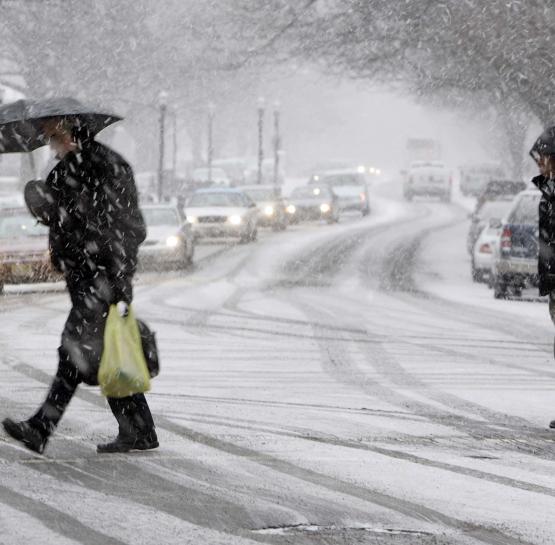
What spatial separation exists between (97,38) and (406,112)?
128778 mm

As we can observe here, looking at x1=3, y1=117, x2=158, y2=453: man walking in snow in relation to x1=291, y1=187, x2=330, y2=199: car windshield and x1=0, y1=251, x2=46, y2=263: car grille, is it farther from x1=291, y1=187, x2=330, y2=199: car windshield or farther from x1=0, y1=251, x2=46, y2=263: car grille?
x1=291, y1=187, x2=330, y2=199: car windshield

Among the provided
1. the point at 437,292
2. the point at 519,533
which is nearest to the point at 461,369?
the point at 519,533

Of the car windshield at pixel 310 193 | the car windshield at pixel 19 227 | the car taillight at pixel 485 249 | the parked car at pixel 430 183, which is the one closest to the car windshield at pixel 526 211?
the car taillight at pixel 485 249

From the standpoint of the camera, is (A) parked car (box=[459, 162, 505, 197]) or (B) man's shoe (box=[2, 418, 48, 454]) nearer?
(B) man's shoe (box=[2, 418, 48, 454])

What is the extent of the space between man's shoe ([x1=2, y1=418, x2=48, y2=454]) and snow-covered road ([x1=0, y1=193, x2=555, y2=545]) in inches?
2.7

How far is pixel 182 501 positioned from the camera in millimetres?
6465

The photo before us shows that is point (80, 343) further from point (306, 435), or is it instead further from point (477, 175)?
point (477, 175)

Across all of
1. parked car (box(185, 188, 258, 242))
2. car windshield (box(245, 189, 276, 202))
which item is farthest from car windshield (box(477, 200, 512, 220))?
car windshield (box(245, 189, 276, 202))

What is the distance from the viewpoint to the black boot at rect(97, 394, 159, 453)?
25.1 feet

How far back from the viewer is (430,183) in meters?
75.1

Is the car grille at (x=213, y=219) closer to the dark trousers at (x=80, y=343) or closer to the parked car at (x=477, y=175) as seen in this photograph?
the dark trousers at (x=80, y=343)

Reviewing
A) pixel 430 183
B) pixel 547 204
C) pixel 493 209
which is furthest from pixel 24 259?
pixel 430 183

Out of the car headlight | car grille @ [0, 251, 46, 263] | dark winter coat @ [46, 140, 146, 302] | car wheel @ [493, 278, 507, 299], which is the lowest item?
car wheel @ [493, 278, 507, 299]

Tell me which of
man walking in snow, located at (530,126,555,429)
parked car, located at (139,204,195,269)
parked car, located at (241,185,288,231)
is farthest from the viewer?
parked car, located at (241,185,288,231)
